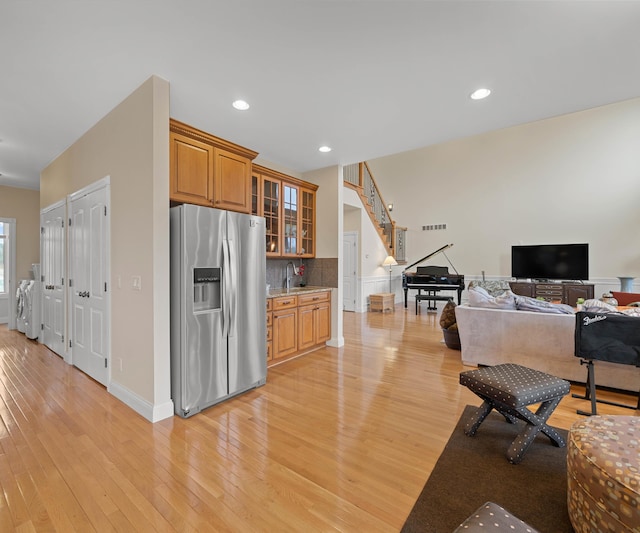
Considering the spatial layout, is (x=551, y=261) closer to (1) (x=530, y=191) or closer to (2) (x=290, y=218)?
(1) (x=530, y=191)

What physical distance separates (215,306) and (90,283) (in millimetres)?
1708

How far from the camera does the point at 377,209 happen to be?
9.21m

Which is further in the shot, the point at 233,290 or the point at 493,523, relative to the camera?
the point at 233,290

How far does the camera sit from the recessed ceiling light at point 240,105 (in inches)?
112

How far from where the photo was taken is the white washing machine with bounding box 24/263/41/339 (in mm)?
5055

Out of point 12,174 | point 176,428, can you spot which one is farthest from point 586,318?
→ point 12,174

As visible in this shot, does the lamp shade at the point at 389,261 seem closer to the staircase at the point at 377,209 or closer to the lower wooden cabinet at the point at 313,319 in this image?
the staircase at the point at 377,209

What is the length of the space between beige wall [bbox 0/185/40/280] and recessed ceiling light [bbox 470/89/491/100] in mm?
8096

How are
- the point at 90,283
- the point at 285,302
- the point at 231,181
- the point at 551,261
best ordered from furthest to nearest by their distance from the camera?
1. the point at 551,261
2. the point at 285,302
3. the point at 90,283
4. the point at 231,181

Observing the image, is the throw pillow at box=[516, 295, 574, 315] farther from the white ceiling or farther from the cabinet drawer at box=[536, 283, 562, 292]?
the cabinet drawer at box=[536, 283, 562, 292]

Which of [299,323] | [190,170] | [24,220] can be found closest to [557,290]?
[299,323]

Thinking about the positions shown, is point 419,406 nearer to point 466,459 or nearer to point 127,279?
point 466,459

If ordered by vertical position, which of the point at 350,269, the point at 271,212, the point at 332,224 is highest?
the point at 271,212

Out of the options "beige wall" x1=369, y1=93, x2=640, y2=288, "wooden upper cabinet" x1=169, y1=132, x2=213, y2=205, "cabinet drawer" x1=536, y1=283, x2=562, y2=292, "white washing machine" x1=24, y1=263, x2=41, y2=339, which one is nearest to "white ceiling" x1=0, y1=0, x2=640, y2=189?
"wooden upper cabinet" x1=169, y1=132, x2=213, y2=205
